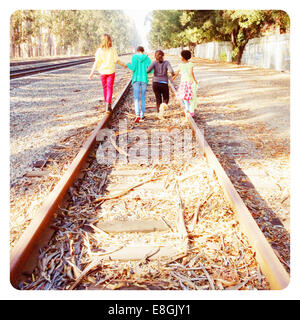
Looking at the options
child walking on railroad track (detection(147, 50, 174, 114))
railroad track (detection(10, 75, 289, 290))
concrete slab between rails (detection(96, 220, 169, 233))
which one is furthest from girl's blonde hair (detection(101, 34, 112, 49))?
concrete slab between rails (detection(96, 220, 169, 233))

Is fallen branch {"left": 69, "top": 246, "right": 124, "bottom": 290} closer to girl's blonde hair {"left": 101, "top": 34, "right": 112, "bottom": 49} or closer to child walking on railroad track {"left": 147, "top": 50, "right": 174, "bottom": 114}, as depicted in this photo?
child walking on railroad track {"left": 147, "top": 50, "right": 174, "bottom": 114}

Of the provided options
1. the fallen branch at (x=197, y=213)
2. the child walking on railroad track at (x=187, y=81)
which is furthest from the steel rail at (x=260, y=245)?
the child walking on railroad track at (x=187, y=81)

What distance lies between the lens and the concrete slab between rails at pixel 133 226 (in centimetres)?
267

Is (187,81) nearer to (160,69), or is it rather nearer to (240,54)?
(160,69)

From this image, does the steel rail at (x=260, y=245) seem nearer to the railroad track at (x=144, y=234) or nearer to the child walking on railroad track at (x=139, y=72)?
the railroad track at (x=144, y=234)

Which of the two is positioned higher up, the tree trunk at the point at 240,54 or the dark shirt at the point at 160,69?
the tree trunk at the point at 240,54

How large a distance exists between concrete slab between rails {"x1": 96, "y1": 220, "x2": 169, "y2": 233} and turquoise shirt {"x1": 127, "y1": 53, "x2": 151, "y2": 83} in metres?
4.35

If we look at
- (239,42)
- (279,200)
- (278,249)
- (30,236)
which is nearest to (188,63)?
(279,200)

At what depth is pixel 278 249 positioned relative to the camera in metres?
2.57

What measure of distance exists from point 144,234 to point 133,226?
14 cm

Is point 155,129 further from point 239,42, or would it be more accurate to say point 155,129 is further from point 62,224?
point 239,42

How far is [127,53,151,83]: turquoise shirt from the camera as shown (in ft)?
21.0

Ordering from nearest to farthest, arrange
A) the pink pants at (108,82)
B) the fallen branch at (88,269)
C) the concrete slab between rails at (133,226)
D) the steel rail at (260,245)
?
the steel rail at (260,245) < the fallen branch at (88,269) < the concrete slab between rails at (133,226) < the pink pants at (108,82)

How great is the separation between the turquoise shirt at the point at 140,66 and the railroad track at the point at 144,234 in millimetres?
2939
